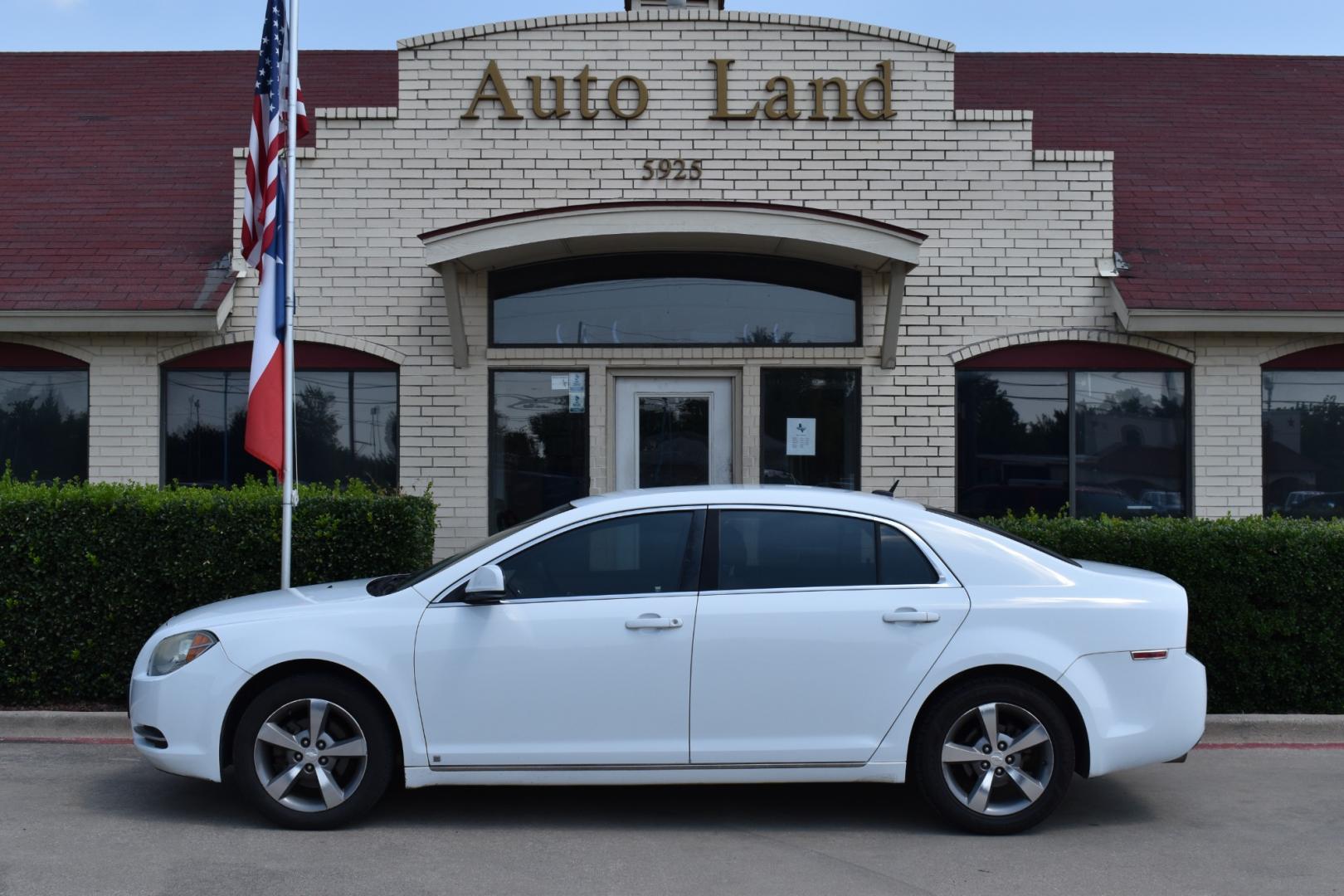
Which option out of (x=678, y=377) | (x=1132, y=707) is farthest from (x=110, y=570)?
(x=1132, y=707)

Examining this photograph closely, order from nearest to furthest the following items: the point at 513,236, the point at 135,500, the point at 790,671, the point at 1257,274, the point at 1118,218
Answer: the point at 790,671 < the point at 135,500 < the point at 513,236 < the point at 1257,274 < the point at 1118,218

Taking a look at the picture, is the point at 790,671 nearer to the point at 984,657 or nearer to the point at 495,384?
the point at 984,657

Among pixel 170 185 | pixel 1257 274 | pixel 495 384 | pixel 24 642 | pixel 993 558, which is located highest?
pixel 170 185

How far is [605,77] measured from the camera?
11117mm

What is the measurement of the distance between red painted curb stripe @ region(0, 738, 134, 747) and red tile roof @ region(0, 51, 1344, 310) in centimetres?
393

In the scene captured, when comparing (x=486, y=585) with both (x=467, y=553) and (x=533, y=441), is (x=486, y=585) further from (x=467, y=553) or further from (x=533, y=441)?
(x=533, y=441)

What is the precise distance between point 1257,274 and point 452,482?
273 inches

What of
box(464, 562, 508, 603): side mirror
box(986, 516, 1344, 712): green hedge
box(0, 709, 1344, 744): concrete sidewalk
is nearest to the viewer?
box(464, 562, 508, 603): side mirror

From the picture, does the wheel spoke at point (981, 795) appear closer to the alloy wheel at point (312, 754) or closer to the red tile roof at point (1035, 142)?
the alloy wheel at point (312, 754)

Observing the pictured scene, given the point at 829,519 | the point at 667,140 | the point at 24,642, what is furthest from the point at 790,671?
the point at 667,140

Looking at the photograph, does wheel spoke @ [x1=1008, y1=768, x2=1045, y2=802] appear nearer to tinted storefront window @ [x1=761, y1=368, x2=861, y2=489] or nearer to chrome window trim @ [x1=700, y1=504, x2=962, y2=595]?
chrome window trim @ [x1=700, y1=504, x2=962, y2=595]

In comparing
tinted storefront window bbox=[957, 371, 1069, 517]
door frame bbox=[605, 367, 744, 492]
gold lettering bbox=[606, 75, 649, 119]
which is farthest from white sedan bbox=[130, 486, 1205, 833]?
gold lettering bbox=[606, 75, 649, 119]

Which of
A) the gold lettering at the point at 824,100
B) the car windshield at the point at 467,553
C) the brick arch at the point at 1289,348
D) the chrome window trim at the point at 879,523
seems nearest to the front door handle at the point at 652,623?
the chrome window trim at the point at 879,523

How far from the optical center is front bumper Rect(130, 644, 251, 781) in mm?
5945
